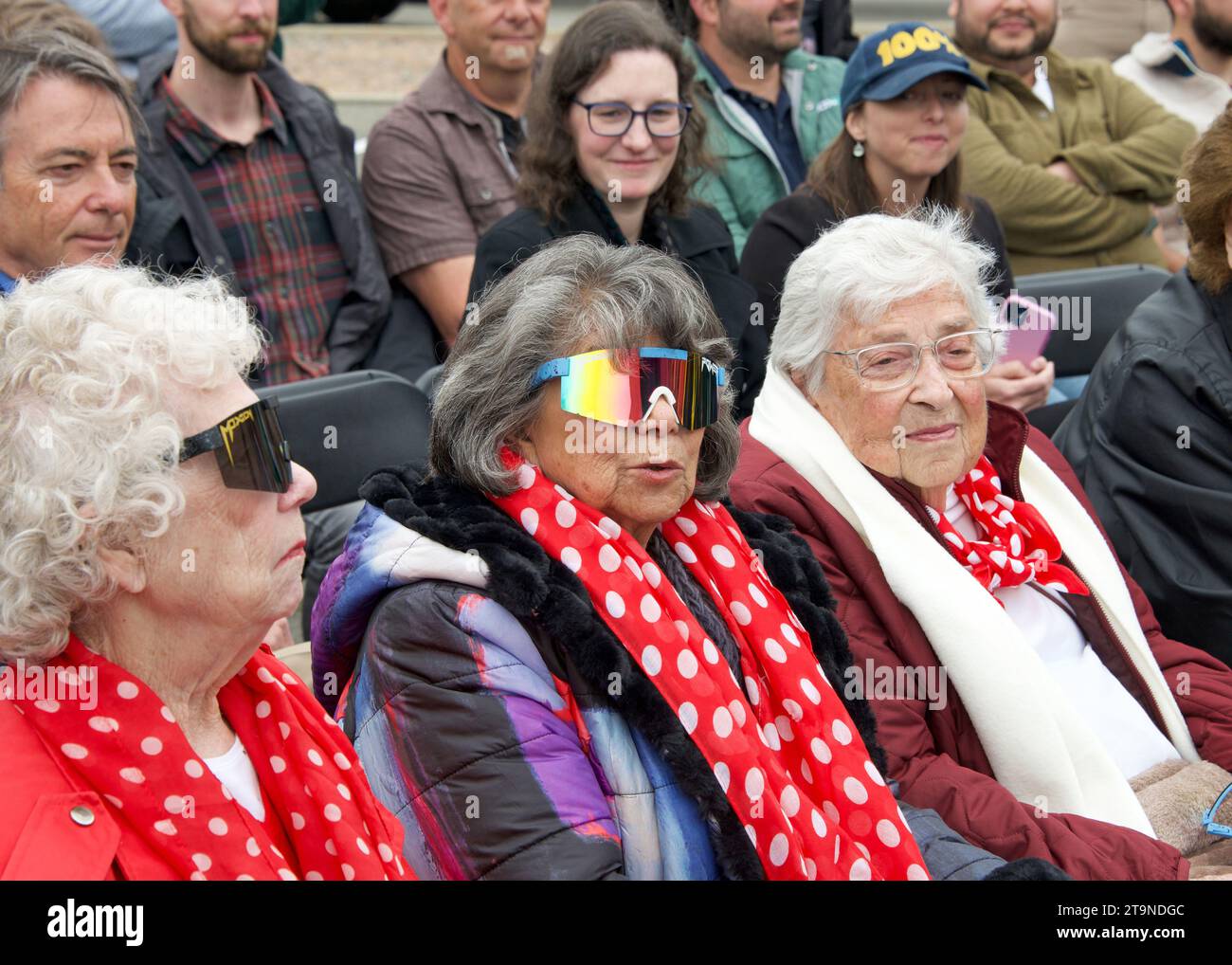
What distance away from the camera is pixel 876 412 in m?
3.11

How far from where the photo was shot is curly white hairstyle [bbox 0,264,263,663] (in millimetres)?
1824

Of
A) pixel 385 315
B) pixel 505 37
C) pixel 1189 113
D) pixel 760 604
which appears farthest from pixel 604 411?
pixel 1189 113

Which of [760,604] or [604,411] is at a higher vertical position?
[604,411]

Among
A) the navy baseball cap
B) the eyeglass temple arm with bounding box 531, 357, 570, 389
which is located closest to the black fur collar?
the eyeglass temple arm with bounding box 531, 357, 570, 389

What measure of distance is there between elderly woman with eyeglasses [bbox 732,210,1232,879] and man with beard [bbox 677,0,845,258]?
6.56 feet

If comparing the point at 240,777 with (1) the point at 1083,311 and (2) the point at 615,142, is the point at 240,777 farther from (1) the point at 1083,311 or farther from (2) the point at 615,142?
(1) the point at 1083,311

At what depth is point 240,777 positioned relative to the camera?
2068 mm

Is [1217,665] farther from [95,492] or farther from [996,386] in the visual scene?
[95,492]

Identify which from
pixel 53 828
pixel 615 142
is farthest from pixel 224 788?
pixel 615 142

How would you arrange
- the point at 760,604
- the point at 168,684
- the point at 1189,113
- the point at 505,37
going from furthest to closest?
the point at 1189,113
the point at 505,37
the point at 760,604
the point at 168,684

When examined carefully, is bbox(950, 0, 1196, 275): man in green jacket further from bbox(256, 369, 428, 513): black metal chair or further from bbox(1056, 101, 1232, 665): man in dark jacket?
bbox(256, 369, 428, 513): black metal chair

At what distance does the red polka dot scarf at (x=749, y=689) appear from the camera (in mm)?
2289

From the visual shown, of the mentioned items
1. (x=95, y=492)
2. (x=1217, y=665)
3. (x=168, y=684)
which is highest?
(x=95, y=492)

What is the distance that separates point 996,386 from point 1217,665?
1082 millimetres
